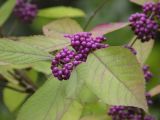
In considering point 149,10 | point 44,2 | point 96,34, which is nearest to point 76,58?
point 96,34

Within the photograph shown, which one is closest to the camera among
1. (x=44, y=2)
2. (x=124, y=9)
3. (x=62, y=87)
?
(x=62, y=87)

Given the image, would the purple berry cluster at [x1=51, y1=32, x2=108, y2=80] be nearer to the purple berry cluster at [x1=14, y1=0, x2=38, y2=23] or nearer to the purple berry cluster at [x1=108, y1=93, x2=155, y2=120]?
the purple berry cluster at [x1=108, y1=93, x2=155, y2=120]

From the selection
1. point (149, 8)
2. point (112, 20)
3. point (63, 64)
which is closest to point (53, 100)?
point (63, 64)

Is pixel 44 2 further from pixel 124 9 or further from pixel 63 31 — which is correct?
pixel 63 31

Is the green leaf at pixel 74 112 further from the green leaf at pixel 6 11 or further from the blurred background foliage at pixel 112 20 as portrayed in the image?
the blurred background foliage at pixel 112 20

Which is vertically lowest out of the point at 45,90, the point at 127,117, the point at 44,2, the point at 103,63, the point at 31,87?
the point at 44,2

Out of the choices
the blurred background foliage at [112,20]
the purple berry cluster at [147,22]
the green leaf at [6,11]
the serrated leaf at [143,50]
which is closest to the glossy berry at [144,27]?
the purple berry cluster at [147,22]

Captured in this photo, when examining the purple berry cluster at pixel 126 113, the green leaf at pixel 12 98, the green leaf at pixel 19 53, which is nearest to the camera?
the green leaf at pixel 19 53
